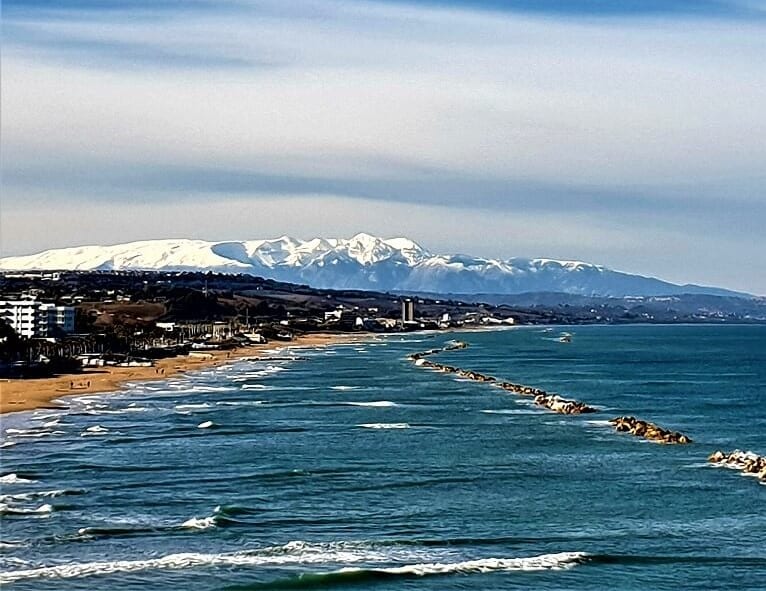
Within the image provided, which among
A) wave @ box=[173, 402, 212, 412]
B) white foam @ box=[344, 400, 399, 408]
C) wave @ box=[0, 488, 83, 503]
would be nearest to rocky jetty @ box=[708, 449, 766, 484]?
wave @ box=[0, 488, 83, 503]

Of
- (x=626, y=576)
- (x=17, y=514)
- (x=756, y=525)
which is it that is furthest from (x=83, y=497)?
(x=756, y=525)

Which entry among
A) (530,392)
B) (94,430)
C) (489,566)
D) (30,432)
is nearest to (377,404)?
(530,392)

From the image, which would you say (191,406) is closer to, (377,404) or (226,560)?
(377,404)

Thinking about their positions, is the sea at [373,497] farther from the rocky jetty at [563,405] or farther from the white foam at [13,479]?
the rocky jetty at [563,405]

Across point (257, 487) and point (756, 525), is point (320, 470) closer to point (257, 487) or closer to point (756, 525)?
point (257, 487)

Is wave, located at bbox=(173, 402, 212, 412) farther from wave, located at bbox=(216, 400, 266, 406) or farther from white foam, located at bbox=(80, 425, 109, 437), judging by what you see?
white foam, located at bbox=(80, 425, 109, 437)
